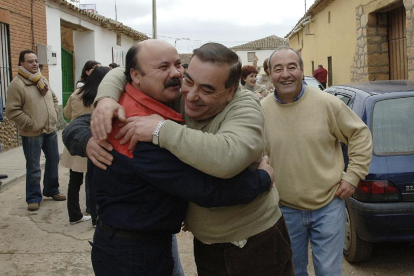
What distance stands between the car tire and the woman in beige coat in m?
2.56

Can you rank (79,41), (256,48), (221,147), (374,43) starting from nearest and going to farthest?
(221,147), (374,43), (79,41), (256,48)

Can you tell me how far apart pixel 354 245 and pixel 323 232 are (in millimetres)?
1238

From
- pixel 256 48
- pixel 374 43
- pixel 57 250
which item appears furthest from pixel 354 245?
pixel 256 48

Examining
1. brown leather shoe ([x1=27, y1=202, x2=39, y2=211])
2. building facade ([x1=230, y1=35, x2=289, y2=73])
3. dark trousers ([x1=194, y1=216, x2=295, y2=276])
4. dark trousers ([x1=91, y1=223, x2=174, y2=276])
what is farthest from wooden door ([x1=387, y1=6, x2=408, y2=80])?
building facade ([x1=230, y1=35, x2=289, y2=73])

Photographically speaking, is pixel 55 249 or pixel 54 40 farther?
pixel 54 40

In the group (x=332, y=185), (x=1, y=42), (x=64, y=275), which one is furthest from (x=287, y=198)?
(x=1, y=42)

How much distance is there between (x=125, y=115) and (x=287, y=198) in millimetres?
1421

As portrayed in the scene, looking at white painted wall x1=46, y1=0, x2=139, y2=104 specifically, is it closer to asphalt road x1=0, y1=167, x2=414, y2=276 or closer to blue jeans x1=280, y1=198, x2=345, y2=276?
asphalt road x1=0, y1=167, x2=414, y2=276

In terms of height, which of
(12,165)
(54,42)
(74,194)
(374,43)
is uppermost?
(54,42)

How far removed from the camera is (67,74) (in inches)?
640

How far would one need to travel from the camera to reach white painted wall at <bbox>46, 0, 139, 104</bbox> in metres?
13.5

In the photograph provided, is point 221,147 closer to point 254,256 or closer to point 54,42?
point 254,256

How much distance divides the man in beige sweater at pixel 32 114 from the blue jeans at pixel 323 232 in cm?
390

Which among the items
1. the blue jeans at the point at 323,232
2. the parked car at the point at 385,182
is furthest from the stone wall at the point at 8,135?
the blue jeans at the point at 323,232
